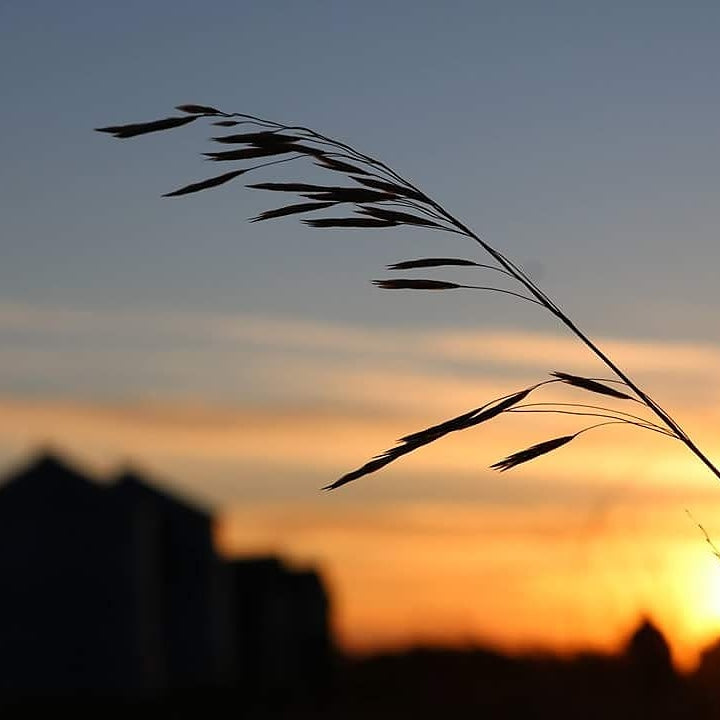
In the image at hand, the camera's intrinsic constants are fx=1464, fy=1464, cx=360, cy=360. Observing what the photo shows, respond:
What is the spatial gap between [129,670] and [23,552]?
3069 millimetres

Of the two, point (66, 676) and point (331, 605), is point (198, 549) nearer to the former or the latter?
point (66, 676)

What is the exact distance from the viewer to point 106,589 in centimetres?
2812

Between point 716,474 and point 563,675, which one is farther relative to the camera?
point 563,675

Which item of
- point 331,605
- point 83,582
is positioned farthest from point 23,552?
point 331,605

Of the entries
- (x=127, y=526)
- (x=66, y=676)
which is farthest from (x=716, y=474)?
(x=66, y=676)

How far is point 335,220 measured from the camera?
203 cm

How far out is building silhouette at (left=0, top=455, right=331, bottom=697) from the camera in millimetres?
27984

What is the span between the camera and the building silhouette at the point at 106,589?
2798 cm

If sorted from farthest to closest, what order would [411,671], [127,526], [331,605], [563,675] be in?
[331,605] → [127,526] → [411,671] → [563,675]

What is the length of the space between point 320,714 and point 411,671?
2350 mm

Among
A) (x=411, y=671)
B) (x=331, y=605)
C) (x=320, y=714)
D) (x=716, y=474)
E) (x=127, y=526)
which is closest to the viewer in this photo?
(x=716, y=474)

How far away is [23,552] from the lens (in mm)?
28344

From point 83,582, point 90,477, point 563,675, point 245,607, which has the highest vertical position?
point 563,675

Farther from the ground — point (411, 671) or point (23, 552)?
point (411, 671)
